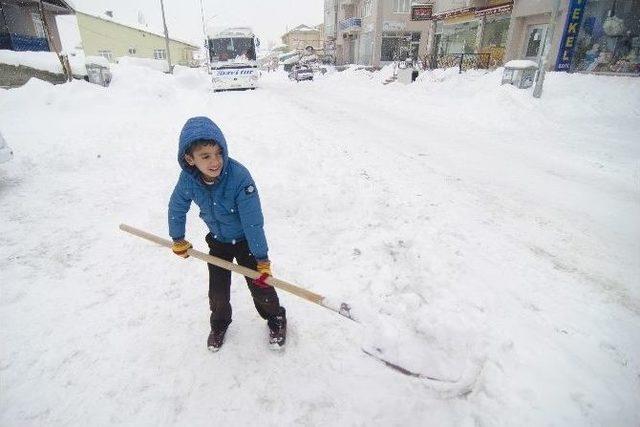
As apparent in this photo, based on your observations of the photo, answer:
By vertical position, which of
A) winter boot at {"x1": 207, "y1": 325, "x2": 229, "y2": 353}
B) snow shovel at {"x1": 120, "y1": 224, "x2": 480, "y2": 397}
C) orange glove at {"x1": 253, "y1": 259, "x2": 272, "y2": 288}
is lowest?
winter boot at {"x1": 207, "y1": 325, "x2": 229, "y2": 353}

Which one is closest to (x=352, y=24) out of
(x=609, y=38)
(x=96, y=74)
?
(x=609, y=38)

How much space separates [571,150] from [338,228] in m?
5.81

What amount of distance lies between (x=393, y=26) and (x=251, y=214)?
34.7 m

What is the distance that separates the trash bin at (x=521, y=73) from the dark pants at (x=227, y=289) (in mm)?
12299

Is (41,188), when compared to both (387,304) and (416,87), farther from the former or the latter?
(416,87)

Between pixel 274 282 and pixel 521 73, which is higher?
pixel 521 73

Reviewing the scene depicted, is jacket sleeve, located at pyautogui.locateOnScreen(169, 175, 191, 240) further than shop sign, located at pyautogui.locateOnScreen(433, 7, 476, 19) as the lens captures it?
No

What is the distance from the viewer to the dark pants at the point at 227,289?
2.39 meters

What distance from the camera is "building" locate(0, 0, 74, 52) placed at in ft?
54.5

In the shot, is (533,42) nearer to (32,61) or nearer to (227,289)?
(227,289)

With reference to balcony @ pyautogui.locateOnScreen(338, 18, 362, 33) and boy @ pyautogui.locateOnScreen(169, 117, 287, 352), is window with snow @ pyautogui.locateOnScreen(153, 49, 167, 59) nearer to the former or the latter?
balcony @ pyautogui.locateOnScreen(338, 18, 362, 33)

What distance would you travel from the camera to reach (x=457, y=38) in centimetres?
2278

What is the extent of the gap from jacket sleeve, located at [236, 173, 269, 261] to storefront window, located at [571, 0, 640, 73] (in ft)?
48.5

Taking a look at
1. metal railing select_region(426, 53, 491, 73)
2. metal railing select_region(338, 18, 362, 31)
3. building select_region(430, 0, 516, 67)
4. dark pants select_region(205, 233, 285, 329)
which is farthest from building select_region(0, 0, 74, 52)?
metal railing select_region(338, 18, 362, 31)
